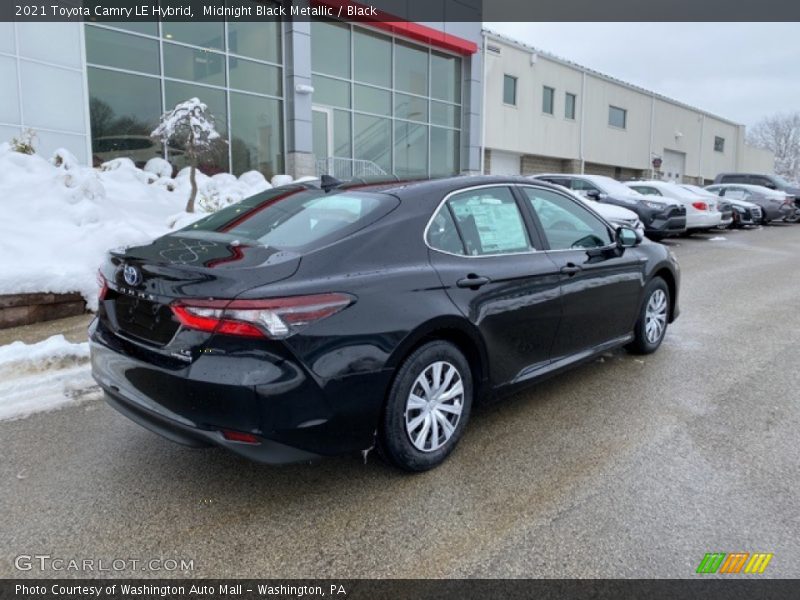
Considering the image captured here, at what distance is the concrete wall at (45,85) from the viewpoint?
11540 mm

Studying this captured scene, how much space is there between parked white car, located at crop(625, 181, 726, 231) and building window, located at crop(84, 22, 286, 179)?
9461mm

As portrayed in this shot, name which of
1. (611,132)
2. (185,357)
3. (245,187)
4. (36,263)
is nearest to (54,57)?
(245,187)

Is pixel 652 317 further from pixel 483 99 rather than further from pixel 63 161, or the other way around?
pixel 483 99

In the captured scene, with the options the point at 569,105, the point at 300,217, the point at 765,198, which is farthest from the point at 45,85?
the point at 569,105

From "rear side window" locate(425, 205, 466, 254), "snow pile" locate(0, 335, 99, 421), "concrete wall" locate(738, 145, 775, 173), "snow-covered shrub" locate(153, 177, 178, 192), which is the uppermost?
"concrete wall" locate(738, 145, 775, 173)

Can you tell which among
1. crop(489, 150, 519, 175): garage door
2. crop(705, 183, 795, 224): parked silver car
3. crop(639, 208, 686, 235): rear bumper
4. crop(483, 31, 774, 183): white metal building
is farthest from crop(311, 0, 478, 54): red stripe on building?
crop(705, 183, 795, 224): parked silver car

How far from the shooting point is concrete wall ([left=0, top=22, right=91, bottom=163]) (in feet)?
37.9

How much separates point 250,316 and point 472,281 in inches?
52.3

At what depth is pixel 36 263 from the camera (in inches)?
249

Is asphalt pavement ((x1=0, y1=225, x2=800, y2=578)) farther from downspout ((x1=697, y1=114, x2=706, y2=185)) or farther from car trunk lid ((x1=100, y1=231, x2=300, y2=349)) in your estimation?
downspout ((x1=697, y1=114, x2=706, y2=185))

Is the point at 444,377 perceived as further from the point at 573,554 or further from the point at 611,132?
the point at 611,132

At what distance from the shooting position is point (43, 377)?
180 inches

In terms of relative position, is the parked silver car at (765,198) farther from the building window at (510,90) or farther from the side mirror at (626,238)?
the side mirror at (626,238)

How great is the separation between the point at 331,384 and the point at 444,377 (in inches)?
30.2
